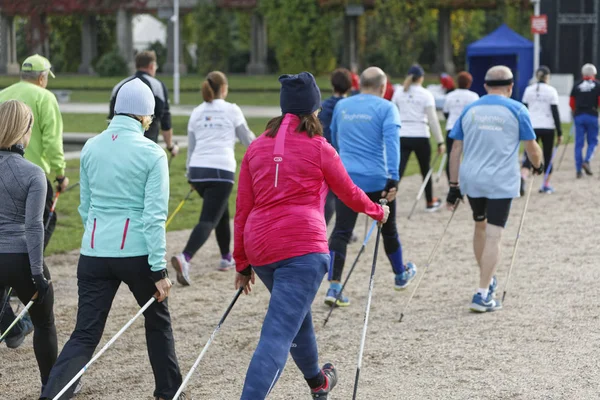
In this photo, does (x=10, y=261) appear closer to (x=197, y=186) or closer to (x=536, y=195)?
(x=197, y=186)

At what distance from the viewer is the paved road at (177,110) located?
102 ft

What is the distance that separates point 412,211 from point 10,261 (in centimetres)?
826

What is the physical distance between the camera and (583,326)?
7.21 metres

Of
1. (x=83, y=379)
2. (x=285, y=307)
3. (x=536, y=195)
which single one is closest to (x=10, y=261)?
(x=83, y=379)

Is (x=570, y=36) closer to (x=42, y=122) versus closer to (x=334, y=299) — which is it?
(x=334, y=299)

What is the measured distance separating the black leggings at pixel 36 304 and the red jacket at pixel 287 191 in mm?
1340

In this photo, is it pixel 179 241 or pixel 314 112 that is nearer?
pixel 314 112

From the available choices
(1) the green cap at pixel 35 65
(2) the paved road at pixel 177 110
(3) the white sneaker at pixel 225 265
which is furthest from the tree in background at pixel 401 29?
(1) the green cap at pixel 35 65

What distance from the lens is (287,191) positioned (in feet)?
15.5

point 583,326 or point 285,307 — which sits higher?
point 285,307

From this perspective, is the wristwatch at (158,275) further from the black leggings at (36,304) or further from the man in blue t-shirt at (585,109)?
the man in blue t-shirt at (585,109)

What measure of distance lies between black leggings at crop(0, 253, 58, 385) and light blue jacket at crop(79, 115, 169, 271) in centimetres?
49

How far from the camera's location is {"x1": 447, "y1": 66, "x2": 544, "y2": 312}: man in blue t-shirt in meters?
7.50

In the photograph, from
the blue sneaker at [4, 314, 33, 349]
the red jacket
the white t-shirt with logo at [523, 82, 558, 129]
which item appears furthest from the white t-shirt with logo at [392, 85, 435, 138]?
the red jacket
